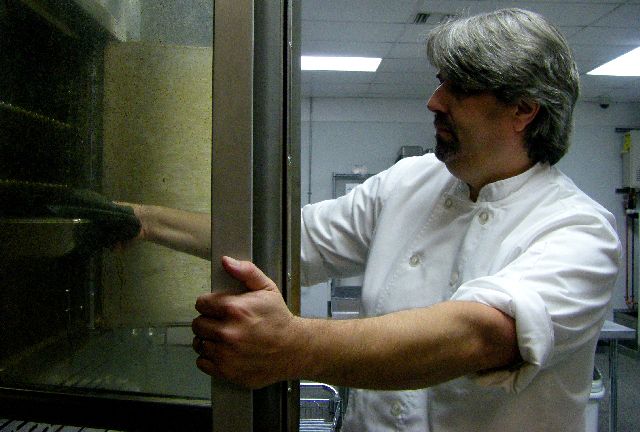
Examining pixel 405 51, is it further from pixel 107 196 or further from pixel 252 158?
pixel 252 158

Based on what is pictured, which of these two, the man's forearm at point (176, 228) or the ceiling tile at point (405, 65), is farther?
the ceiling tile at point (405, 65)

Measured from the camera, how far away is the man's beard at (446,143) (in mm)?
902

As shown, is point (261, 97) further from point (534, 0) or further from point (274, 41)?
point (534, 0)

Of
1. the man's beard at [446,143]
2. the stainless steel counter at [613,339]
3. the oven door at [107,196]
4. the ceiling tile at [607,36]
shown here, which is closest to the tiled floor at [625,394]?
the stainless steel counter at [613,339]

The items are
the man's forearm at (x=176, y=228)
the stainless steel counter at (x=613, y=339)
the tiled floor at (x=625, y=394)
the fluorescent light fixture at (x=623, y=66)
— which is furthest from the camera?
the fluorescent light fixture at (x=623, y=66)

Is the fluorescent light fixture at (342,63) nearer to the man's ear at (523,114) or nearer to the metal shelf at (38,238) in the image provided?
the man's ear at (523,114)

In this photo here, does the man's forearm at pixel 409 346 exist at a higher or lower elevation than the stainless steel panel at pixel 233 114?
lower

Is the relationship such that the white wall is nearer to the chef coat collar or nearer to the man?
the man

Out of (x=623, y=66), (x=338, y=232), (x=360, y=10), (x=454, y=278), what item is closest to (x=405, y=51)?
(x=360, y=10)

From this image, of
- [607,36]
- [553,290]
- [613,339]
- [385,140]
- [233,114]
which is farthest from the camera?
[385,140]

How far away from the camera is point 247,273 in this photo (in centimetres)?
40

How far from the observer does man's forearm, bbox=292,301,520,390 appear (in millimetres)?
520

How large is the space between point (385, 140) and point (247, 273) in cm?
508

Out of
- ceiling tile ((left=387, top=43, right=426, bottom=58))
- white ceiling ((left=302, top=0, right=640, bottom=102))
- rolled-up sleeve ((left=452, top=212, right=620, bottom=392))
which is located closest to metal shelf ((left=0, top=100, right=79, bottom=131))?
rolled-up sleeve ((left=452, top=212, right=620, bottom=392))
